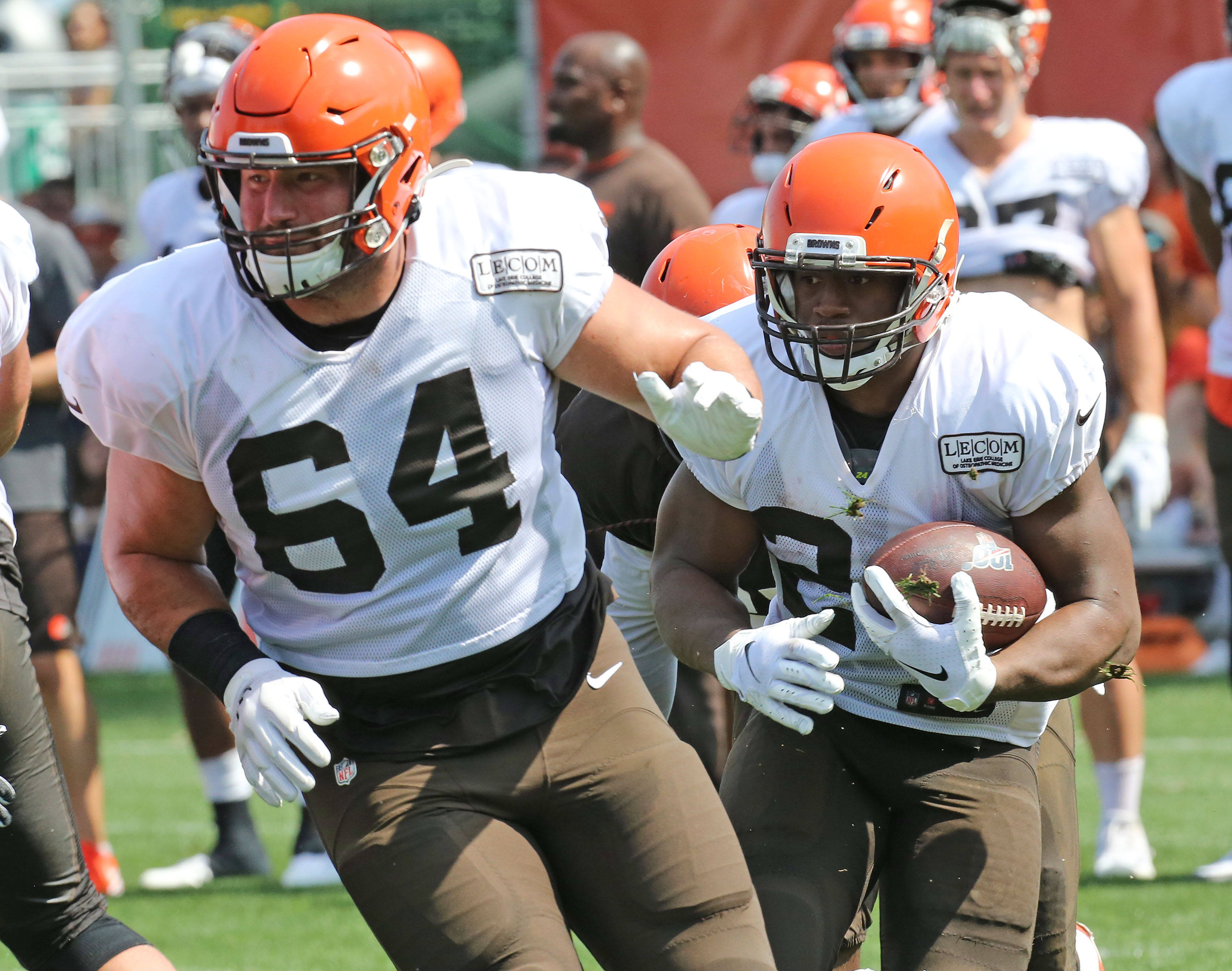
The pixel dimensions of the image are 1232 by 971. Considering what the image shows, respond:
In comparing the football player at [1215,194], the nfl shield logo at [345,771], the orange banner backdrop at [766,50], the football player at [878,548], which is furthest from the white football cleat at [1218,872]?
the orange banner backdrop at [766,50]

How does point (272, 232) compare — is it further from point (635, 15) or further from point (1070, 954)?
point (635, 15)

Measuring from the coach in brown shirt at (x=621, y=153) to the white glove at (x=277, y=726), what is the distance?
2.99 m

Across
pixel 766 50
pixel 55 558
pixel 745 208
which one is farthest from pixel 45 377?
pixel 766 50

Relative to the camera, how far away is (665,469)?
12.4 ft

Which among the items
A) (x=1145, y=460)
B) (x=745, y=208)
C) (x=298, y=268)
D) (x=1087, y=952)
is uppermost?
(x=298, y=268)

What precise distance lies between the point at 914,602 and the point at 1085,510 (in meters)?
0.36

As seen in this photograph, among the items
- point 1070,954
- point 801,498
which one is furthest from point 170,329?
point 1070,954

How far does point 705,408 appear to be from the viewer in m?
2.60

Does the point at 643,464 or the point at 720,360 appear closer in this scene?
the point at 720,360

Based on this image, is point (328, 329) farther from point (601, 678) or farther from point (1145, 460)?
point (1145, 460)

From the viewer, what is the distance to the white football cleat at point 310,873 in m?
5.29

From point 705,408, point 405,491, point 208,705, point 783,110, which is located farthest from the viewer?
point 783,110

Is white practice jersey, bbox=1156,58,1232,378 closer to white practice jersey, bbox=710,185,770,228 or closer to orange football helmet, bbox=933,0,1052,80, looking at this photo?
orange football helmet, bbox=933,0,1052,80

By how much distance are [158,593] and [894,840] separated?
129 centimetres
